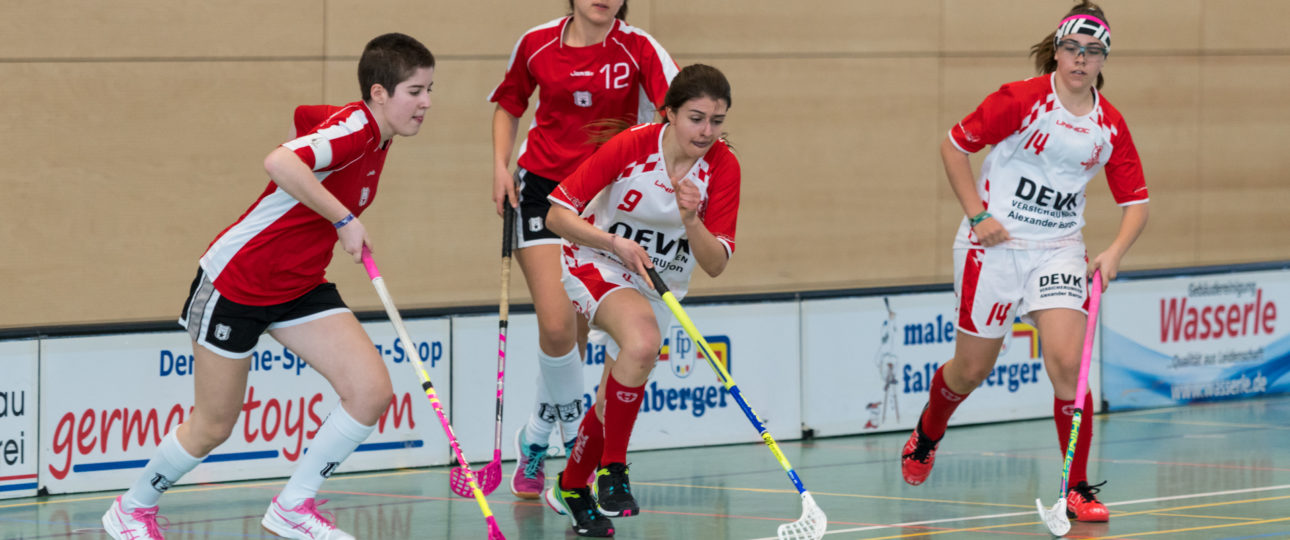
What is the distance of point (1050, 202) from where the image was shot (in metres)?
6.24

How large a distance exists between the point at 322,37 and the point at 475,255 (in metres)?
1.40

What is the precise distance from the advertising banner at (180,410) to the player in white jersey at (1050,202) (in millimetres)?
2313

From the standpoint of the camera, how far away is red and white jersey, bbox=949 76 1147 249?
616 centimetres

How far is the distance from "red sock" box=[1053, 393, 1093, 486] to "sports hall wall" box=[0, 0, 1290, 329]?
123 inches

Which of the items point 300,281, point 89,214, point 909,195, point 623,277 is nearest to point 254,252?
point 300,281

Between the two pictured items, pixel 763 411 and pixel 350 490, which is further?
pixel 763 411

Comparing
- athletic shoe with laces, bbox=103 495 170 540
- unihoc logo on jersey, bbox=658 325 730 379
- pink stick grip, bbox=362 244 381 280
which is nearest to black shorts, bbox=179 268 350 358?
pink stick grip, bbox=362 244 381 280

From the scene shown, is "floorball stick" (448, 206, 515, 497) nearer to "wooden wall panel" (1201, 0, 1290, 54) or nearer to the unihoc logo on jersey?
the unihoc logo on jersey

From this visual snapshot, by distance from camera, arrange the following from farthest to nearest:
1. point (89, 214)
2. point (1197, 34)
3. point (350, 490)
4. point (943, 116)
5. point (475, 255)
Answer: point (1197, 34), point (943, 116), point (475, 255), point (89, 214), point (350, 490)

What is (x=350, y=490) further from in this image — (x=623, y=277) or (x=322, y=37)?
(x=322, y=37)

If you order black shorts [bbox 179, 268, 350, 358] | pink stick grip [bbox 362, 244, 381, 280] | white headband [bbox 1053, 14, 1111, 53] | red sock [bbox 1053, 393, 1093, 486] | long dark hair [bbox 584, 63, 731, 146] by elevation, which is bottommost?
red sock [bbox 1053, 393, 1093, 486]

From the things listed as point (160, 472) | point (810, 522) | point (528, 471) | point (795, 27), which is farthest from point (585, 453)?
point (795, 27)

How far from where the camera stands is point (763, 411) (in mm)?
8562

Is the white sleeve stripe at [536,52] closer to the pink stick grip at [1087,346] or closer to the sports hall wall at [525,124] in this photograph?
the pink stick grip at [1087,346]
